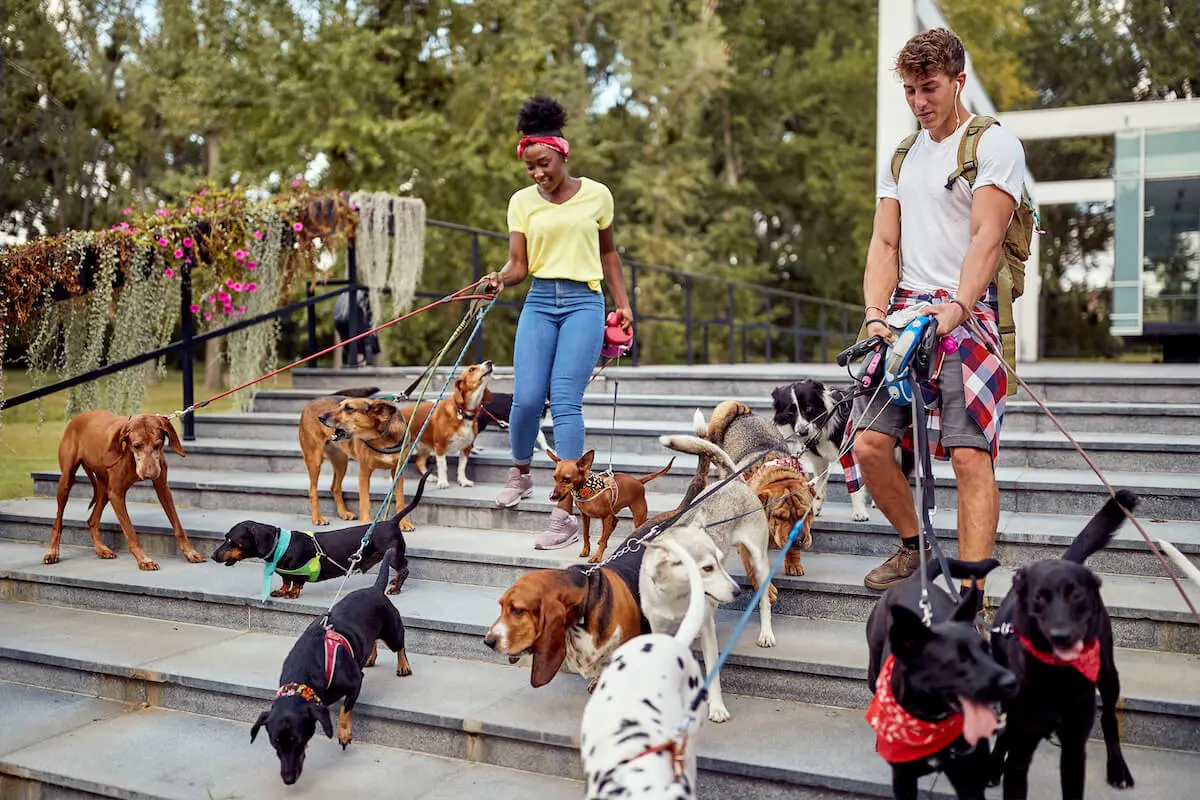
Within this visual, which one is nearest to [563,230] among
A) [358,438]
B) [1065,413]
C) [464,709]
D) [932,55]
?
[358,438]

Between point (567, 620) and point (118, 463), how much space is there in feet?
9.58

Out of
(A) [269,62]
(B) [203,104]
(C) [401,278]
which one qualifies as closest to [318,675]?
(C) [401,278]

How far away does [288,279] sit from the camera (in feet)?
23.1

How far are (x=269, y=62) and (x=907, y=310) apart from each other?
13771 mm

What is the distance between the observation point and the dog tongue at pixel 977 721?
6.52 feet

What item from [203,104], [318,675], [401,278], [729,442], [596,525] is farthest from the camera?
[203,104]

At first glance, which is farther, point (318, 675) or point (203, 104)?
point (203, 104)

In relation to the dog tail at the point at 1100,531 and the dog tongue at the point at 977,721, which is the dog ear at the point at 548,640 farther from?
the dog tail at the point at 1100,531

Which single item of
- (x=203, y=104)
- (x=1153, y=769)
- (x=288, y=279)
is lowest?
(x=1153, y=769)

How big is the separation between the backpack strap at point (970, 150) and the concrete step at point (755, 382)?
269cm

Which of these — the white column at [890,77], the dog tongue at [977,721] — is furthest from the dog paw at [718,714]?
the white column at [890,77]

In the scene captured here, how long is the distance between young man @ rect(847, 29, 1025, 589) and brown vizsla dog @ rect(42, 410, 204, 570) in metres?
3.33

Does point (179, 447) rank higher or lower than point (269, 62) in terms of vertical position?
lower

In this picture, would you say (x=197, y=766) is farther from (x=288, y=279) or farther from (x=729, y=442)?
(x=288, y=279)
